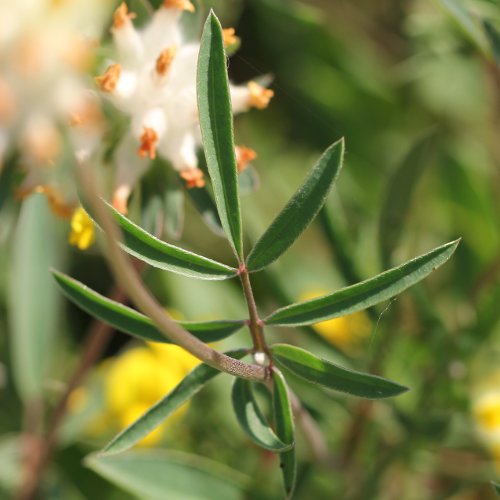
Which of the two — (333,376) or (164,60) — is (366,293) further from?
(164,60)

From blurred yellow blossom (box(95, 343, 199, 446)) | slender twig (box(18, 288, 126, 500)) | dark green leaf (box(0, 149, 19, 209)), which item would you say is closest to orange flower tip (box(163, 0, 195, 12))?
dark green leaf (box(0, 149, 19, 209))

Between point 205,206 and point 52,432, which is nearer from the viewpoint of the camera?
point 205,206

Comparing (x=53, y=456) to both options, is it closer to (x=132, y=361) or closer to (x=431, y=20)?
(x=132, y=361)

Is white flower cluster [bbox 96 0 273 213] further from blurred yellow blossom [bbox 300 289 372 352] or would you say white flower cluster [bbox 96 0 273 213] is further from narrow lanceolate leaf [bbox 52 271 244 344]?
blurred yellow blossom [bbox 300 289 372 352]

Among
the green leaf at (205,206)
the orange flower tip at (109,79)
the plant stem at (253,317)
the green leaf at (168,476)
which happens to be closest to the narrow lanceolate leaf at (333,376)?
the plant stem at (253,317)

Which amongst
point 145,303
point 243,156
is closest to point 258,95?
point 243,156

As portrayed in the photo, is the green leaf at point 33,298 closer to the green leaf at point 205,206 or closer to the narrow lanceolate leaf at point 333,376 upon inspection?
the green leaf at point 205,206
